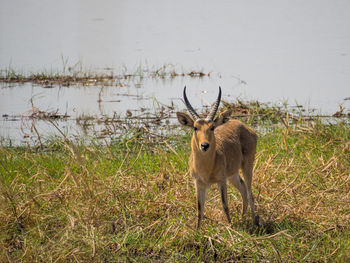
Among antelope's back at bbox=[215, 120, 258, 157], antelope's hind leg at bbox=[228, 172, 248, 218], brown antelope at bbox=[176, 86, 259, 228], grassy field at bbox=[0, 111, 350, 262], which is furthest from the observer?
antelope's hind leg at bbox=[228, 172, 248, 218]

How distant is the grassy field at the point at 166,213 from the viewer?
602 centimetres

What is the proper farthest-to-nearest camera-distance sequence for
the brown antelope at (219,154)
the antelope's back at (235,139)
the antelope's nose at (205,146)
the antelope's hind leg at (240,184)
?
the antelope's hind leg at (240,184) < the antelope's back at (235,139) < the brown antelope at (219,154) < the antelope's nose at (205,146)

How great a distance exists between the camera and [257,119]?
11.4 metres

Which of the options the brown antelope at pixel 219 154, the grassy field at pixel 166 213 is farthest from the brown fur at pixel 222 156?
the grassy field at pixel 166 213

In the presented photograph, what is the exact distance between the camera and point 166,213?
22.7 ft

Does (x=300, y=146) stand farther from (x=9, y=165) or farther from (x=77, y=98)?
(x=77, y=98)

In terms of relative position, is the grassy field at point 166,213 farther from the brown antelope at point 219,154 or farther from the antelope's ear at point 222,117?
the antelope's ear at point 222,117

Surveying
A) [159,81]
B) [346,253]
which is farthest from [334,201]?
[159,81]

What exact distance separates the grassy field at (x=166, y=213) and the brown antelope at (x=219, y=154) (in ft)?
0.92

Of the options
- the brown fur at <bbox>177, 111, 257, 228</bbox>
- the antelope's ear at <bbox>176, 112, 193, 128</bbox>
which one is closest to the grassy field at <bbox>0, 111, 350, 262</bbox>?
the brown fur at <bbox>177, 111, 257, 228</bbox>

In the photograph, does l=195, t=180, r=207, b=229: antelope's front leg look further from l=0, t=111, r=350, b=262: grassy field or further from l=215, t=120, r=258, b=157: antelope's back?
l=215, t=120, r=258, b=157: antelope's back


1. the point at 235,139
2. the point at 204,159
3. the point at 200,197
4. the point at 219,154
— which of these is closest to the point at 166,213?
the point at 200,197

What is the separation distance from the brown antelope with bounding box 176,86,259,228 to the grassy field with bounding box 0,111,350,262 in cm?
28

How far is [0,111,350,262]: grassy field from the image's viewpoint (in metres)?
6.02
